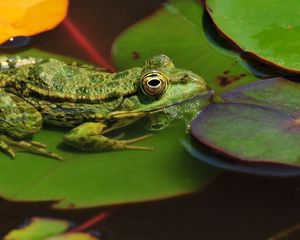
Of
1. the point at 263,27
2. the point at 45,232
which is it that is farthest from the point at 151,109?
the point at 45,232

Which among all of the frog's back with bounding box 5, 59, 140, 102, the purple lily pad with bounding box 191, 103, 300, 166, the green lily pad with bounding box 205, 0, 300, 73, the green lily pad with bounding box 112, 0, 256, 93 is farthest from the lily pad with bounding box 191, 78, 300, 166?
the frog's back with bounding box 5, 59, 140, 102

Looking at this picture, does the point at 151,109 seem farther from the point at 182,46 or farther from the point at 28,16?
the point at 28,16

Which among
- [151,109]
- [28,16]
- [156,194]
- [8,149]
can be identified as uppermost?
[28,16]

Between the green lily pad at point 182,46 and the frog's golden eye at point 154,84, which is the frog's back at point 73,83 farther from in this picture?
the green lily pad at point 182,46

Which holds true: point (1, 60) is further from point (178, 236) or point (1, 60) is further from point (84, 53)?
point (178, 236)

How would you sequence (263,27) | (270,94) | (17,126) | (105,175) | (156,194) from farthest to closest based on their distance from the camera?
Result: (263,27), (17,126), (270,94), (105,175), (156,194)

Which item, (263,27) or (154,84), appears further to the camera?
(263,27)

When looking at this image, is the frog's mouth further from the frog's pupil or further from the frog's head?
the frog's pupil
